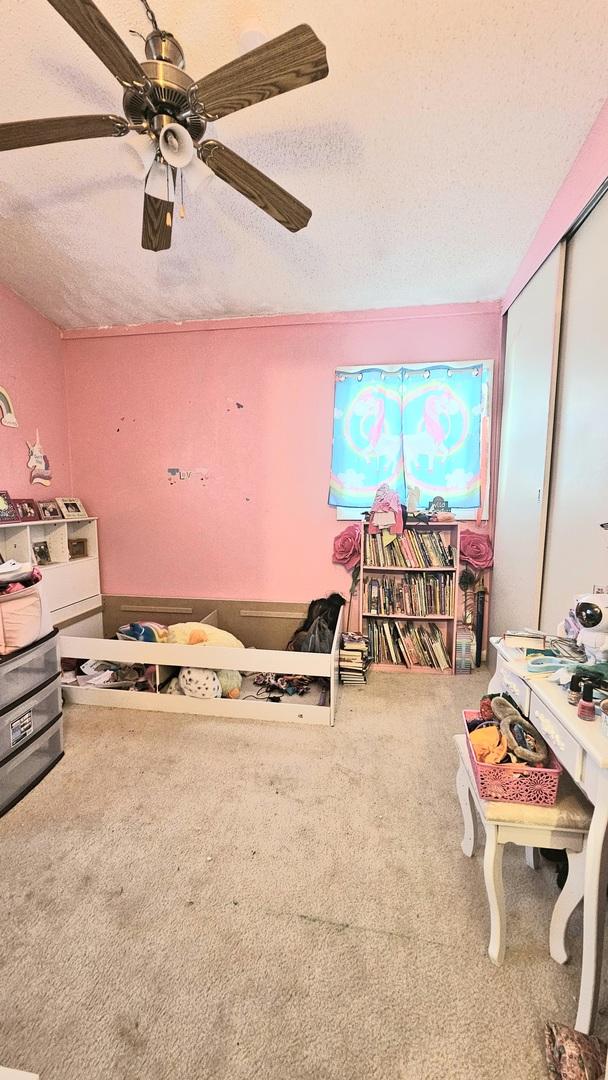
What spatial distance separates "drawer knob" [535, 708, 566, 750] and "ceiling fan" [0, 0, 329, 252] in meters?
1.75

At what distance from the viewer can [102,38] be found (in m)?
0.94

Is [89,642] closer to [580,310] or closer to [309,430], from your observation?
[309,430]

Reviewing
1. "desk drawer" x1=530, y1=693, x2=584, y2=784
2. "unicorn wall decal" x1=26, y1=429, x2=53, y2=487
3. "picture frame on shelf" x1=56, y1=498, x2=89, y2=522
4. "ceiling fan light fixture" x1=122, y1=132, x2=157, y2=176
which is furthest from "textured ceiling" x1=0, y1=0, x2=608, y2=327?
"desk drawer" x1=530, y1=693, x2=584, y2=784

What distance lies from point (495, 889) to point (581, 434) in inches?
63.8

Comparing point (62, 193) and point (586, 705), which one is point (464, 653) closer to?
point (586, 705)

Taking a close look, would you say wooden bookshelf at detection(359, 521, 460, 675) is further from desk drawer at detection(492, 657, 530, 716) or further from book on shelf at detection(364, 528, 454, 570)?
desk drawer at detection(492, 657, 530, 716)

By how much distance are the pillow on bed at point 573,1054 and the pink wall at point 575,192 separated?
2.53 metres

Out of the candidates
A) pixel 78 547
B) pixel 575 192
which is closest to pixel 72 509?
pixel 78 547

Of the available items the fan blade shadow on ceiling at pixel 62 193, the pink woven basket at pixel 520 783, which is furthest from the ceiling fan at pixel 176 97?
the pink woven basket at pixel 520 783

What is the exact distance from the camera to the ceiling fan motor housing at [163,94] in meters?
1.06

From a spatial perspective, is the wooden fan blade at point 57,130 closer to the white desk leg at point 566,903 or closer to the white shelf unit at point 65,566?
the white shelf unit at point 65,566

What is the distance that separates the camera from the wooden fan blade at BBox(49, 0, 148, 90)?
876 mm

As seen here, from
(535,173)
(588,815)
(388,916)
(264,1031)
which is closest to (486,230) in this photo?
(535,173)

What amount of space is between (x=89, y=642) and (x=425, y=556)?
2.25 m
